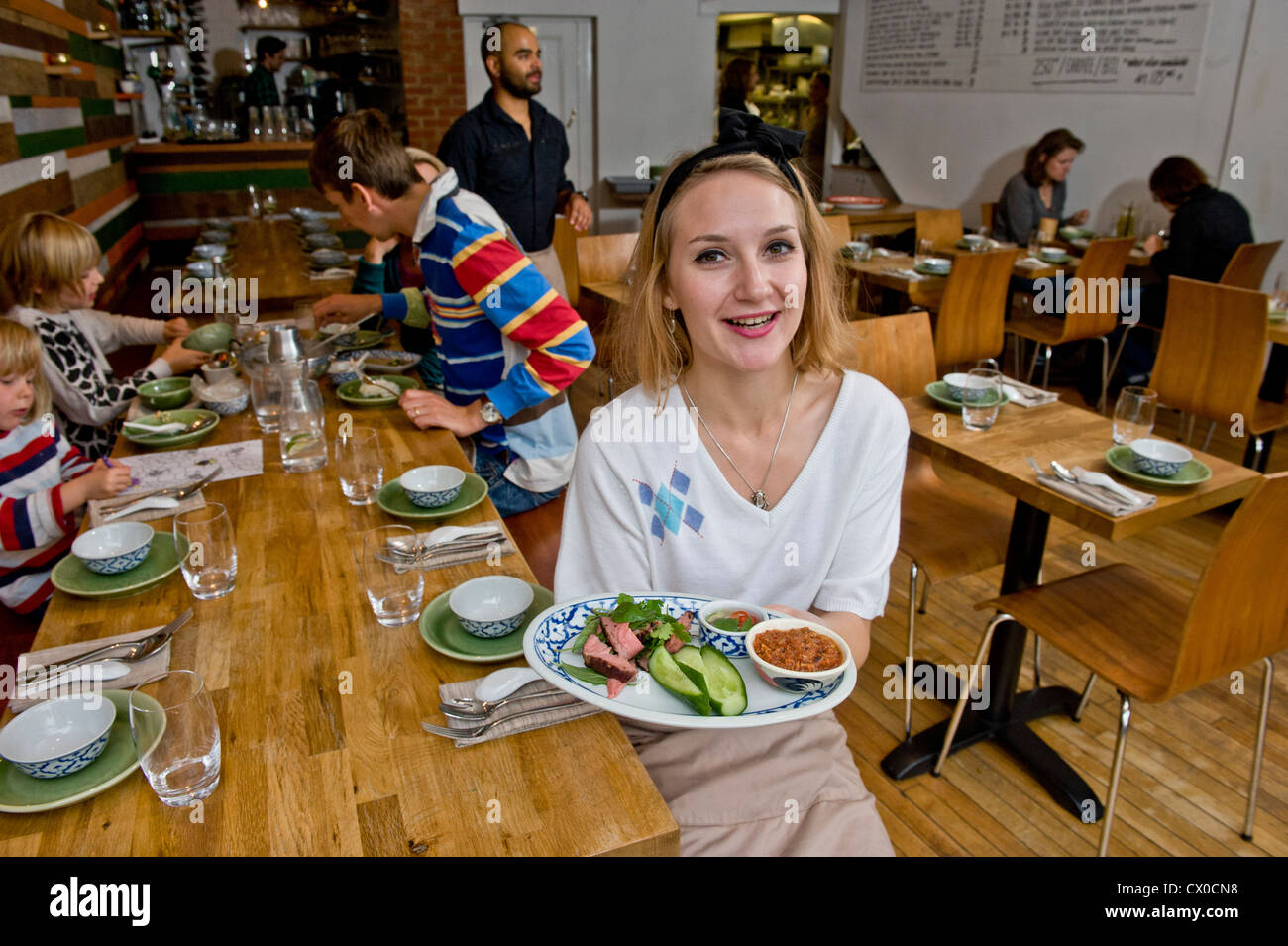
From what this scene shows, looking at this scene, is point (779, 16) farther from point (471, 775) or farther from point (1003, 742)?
point (471, 775)

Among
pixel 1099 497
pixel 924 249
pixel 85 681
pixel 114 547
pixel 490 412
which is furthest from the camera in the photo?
pixel 924 249

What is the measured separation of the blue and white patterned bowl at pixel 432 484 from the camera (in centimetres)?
170

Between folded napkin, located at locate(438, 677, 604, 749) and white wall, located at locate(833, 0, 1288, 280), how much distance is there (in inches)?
220

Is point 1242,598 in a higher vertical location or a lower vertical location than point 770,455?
lower

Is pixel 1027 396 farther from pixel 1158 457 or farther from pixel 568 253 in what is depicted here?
pixel 568 253

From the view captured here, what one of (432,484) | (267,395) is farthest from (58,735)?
(267,395)

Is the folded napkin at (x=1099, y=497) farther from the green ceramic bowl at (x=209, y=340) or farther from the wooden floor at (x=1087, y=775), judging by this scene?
the green ceramic bowl at (x=209, y=340)

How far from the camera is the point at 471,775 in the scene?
105cm

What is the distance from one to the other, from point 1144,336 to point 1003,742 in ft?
11.5

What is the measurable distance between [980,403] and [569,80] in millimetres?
6135

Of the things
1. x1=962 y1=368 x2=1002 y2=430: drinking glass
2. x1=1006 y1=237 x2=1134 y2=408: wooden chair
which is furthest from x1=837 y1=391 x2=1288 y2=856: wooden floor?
x1=1006 y1=237 x2=1134 y2=408: wooden chair

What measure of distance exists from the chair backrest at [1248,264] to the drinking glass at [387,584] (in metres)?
4.62

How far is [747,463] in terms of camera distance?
1538 millimetres

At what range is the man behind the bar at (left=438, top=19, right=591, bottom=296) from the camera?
438 cm
